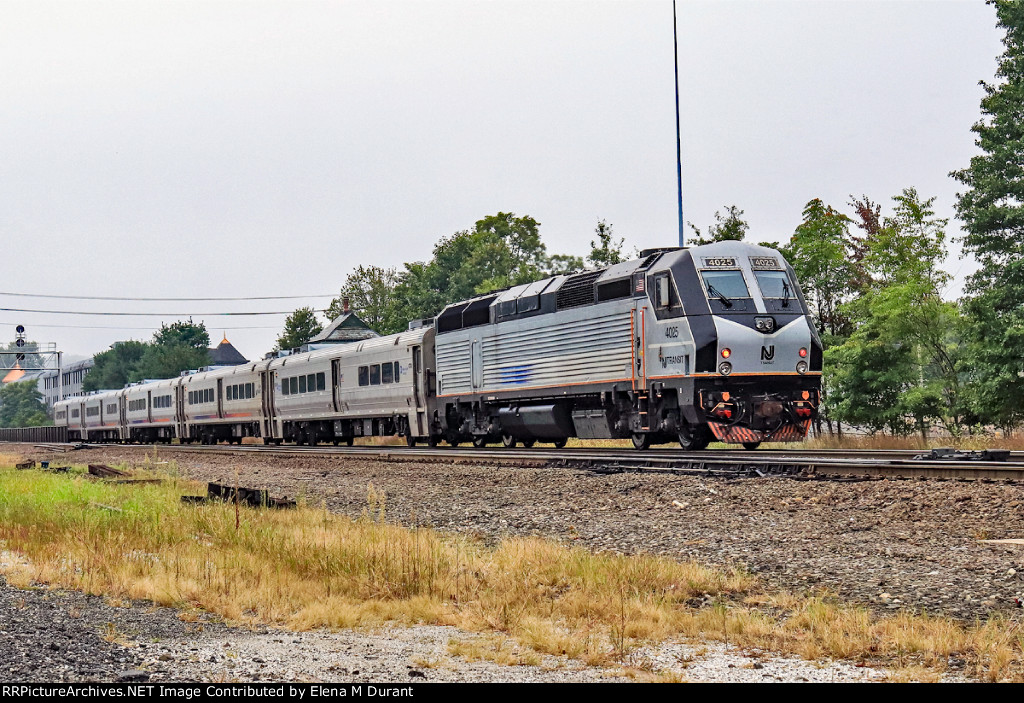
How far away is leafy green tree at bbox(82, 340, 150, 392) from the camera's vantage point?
449ft

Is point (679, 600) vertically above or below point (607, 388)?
below

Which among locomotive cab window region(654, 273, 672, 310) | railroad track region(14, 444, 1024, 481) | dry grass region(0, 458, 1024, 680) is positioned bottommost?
dry grass region(0, 458, 1024, 680)

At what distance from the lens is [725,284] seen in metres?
20.2

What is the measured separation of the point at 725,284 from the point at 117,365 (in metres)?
129

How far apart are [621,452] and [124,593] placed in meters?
14.3

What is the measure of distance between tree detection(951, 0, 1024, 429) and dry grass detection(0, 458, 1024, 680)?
1829cm

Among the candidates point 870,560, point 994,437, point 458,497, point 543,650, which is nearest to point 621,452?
point 458,497

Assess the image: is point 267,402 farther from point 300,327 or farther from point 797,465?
point 300,327

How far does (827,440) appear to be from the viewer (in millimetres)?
28156

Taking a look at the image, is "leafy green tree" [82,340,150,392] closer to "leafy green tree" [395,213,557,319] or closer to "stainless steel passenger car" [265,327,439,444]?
"leafy green tree" [395,213,557,319]

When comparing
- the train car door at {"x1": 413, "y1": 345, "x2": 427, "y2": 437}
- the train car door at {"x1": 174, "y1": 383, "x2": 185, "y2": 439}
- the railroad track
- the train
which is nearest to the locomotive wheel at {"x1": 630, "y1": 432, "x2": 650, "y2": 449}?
the train

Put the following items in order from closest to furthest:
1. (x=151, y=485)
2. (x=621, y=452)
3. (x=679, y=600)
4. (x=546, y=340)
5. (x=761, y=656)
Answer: (x=761, y=656)
(x=679, y=600)
(x=151, y=485)
(x=621, y=452)
(x=546, y=340)

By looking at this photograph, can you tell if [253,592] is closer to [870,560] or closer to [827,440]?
[870,560]

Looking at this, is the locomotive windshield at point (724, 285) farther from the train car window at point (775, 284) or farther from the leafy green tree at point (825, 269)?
the leafy green tree at point (825, 269)
